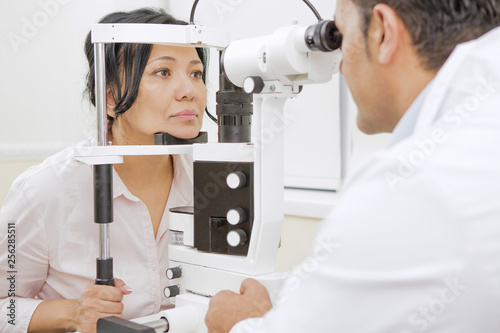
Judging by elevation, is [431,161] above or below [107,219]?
above

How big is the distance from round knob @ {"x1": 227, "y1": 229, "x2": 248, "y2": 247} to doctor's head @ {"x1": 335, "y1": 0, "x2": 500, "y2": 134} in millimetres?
390

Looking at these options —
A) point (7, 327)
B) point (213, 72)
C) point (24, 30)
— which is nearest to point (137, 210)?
point (7, 327)

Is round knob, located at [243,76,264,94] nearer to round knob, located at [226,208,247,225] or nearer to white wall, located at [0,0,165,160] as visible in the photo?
round knob, located at [226,208,247,225]

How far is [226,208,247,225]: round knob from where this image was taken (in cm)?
107

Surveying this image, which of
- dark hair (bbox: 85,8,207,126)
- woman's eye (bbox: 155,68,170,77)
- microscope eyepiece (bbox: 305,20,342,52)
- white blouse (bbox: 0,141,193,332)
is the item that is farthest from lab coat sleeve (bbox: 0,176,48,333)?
microscope eyepiece (bbox: 305,20,342,52)

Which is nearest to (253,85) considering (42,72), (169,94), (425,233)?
(169,94)

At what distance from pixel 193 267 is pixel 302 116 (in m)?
1.25

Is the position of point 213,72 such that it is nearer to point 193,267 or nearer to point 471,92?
point 193,267

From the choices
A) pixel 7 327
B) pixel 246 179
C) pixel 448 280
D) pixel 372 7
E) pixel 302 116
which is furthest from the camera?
pixel 302 116

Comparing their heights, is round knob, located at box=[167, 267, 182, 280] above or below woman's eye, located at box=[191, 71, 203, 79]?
below

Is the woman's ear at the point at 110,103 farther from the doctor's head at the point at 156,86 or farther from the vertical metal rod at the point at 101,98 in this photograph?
the vertical metal rod at the point at 101,98

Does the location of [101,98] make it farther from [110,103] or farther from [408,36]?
[408,36]

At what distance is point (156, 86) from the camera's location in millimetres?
1379

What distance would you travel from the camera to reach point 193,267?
116cm
